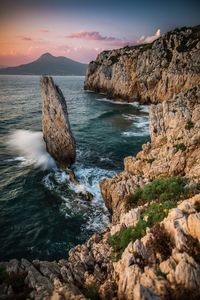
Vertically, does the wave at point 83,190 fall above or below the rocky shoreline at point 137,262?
below

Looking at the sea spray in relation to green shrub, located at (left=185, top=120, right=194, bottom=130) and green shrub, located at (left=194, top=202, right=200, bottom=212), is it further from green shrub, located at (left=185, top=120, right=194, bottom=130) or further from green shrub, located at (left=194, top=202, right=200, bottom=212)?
green shrub, located at (left=194, top=202, right=200, bottom=212)

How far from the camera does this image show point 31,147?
4366 centimetres

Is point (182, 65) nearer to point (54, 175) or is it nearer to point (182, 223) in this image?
point (54, 175)

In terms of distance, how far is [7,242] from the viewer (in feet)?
72.8

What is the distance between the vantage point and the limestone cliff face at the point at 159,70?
2884 inches

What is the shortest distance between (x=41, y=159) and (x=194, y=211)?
29.7m

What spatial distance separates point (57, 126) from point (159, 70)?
5369 cm

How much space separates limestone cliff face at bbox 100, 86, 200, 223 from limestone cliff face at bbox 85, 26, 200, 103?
151 ft

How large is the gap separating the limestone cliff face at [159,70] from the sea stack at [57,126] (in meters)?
47.1

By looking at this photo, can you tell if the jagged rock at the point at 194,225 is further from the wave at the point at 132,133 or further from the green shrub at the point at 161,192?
the wave at the point at 132,133

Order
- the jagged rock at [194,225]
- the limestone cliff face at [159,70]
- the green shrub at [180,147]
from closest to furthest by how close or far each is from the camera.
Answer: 1. the jagged rock at [194,225]
2. the green shrub at [180,147]
3. the limestone cliff face at [159,70]

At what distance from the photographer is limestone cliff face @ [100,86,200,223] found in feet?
76.5

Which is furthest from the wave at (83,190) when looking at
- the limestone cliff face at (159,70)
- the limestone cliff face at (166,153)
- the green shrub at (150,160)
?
the limestone cliff face at (159,70)

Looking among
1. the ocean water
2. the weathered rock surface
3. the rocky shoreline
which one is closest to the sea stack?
the ocean water
